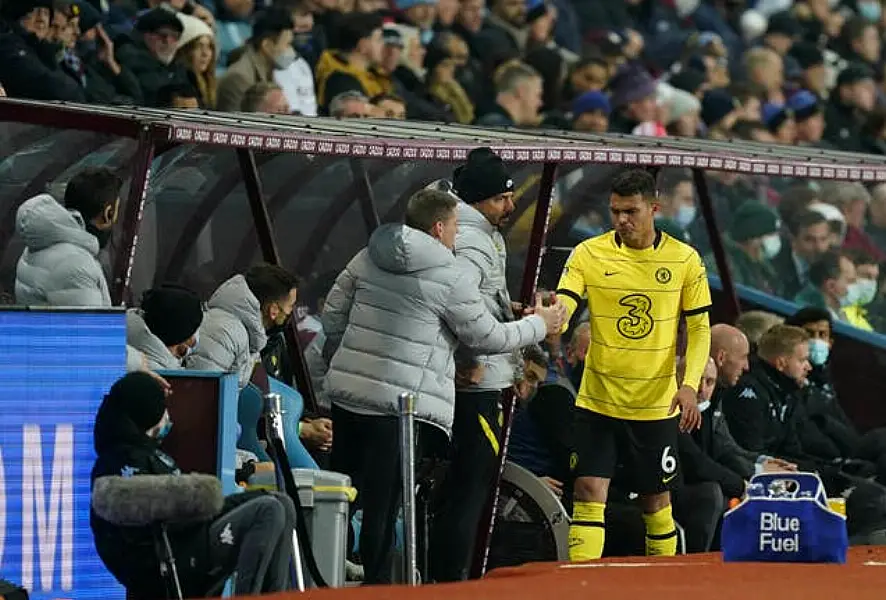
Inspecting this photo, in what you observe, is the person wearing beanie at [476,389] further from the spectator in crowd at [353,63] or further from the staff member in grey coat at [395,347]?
the spectator in crowd at [353,63]

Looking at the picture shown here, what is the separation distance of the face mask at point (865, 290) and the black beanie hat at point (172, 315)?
6.72 m

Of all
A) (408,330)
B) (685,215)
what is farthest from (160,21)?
(408,330)

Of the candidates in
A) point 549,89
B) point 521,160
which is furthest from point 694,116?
point 521,160

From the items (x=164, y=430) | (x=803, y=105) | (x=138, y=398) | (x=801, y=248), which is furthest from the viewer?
(x=803, y=105)

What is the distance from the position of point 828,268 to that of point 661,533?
4784mm

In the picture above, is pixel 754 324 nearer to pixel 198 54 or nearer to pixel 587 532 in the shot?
pixel 587 532

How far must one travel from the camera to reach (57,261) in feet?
38.2

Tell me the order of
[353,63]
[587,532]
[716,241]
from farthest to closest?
[353,63]
[716,241]
[587,532]

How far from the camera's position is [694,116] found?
884 inches

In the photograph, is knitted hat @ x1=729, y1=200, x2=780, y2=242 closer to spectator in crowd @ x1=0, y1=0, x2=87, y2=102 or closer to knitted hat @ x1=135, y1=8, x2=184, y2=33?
knitted hat @ x1=135, y1=8, x2=184, y2=33

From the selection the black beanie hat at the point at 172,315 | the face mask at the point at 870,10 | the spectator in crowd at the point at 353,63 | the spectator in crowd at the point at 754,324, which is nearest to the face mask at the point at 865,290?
the spectator in crowd at the point at 754,324

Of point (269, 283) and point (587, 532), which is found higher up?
point (269, 283)

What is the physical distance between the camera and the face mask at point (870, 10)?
100 ft

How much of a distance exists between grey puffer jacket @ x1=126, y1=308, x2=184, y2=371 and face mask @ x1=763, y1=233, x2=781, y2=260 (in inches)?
254
